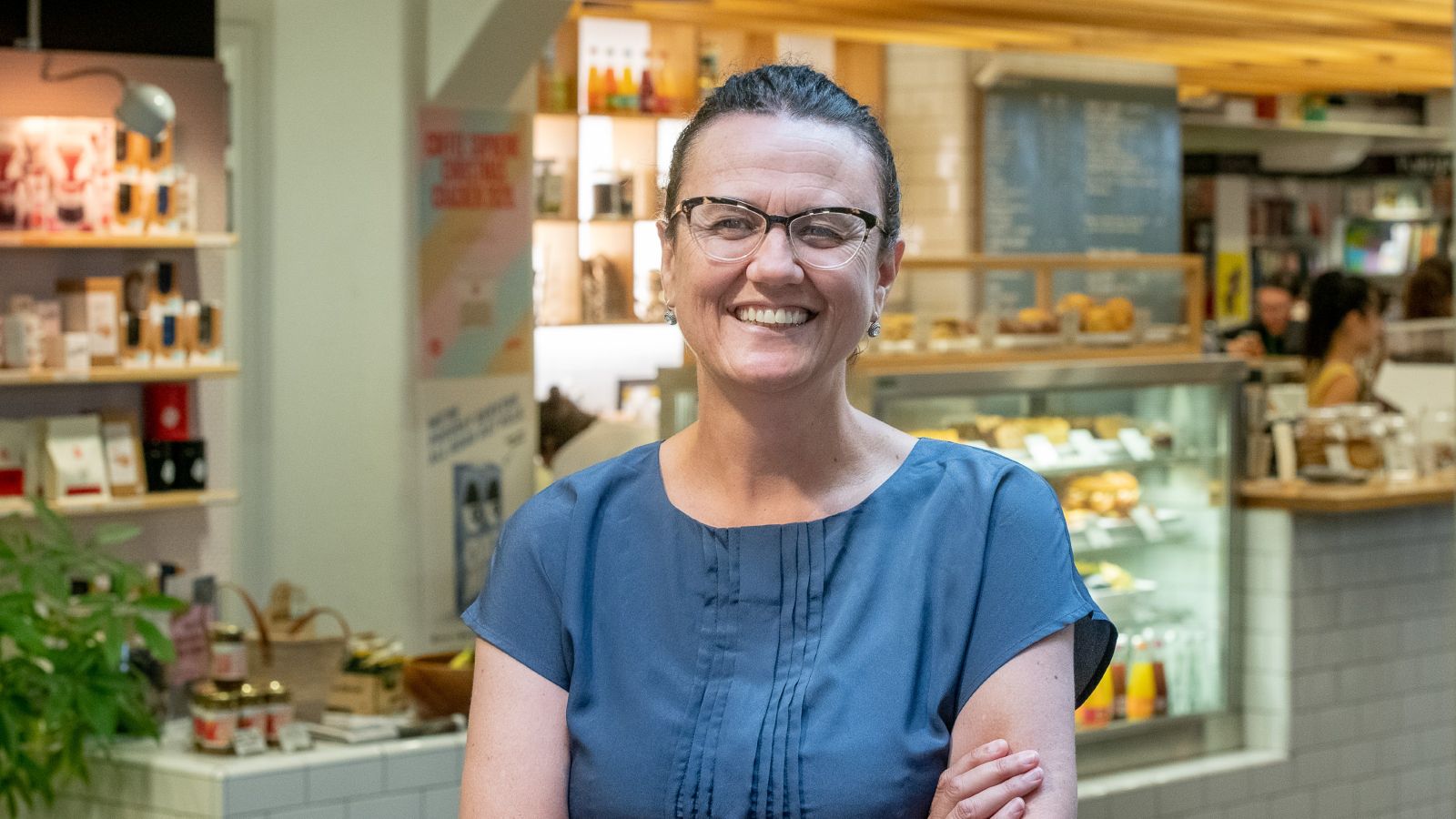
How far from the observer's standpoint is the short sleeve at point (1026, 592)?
1.53 m

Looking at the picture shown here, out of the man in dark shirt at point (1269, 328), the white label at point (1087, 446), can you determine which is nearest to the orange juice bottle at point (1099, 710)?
the white label at point (1087, 446)

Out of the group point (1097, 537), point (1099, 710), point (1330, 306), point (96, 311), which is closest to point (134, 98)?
point (96, 311)

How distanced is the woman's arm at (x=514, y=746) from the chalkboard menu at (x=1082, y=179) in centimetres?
703

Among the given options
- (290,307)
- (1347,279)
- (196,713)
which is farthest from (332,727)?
(1347,279)

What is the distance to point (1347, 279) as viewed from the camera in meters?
6.59

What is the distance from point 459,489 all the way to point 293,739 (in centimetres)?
226

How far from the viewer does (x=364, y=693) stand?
168 inches

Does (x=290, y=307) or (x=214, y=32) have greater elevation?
(x=214, y=32)

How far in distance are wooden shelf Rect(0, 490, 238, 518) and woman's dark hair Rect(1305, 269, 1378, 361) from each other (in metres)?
3.83

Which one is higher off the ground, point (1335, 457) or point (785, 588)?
point (785, 588)

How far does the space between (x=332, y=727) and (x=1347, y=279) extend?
4171 millimetres

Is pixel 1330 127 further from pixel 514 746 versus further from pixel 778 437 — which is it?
pixel 514 746

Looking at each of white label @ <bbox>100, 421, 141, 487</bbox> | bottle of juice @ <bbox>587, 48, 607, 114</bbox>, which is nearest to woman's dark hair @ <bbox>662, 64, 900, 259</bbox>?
white label @ <bbox>100, 421, 141, 487</bbox>

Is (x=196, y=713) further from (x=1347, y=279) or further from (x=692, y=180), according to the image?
(x=1347, y=279)
